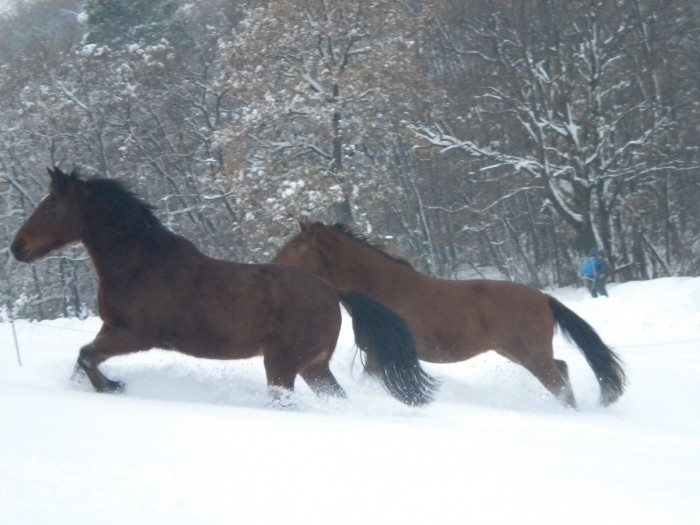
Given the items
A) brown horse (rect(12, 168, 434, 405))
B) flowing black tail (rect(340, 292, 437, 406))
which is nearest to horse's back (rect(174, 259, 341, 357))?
brown horse (rect(12, 168, 434, 405))

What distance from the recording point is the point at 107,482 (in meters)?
3.55

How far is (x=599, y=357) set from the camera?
923cm

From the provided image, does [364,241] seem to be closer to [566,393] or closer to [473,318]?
[473,318]

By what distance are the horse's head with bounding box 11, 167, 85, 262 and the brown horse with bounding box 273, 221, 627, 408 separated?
2275 mm

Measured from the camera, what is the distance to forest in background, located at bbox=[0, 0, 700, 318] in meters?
24.4

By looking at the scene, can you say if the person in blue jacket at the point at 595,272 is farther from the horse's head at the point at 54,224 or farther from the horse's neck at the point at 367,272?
the horse's head at the point at 54,224

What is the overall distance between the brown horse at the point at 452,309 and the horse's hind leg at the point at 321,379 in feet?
4.54

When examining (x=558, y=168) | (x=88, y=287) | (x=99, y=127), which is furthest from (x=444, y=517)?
(x=88, y=287)

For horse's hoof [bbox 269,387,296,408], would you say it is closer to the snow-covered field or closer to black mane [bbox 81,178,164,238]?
the snow-covered field

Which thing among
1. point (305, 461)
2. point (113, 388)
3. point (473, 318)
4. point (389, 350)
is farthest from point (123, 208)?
point (305, 461)

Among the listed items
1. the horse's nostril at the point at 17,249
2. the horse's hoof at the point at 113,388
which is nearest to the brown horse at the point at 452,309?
the horse's hoof at the point at 113,388

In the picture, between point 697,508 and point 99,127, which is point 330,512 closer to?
point 697,508

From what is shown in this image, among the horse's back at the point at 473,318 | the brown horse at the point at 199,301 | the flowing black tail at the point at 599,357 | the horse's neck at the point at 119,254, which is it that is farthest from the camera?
the flowing black tail at the point at 599,357

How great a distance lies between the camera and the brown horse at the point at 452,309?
9078mm
